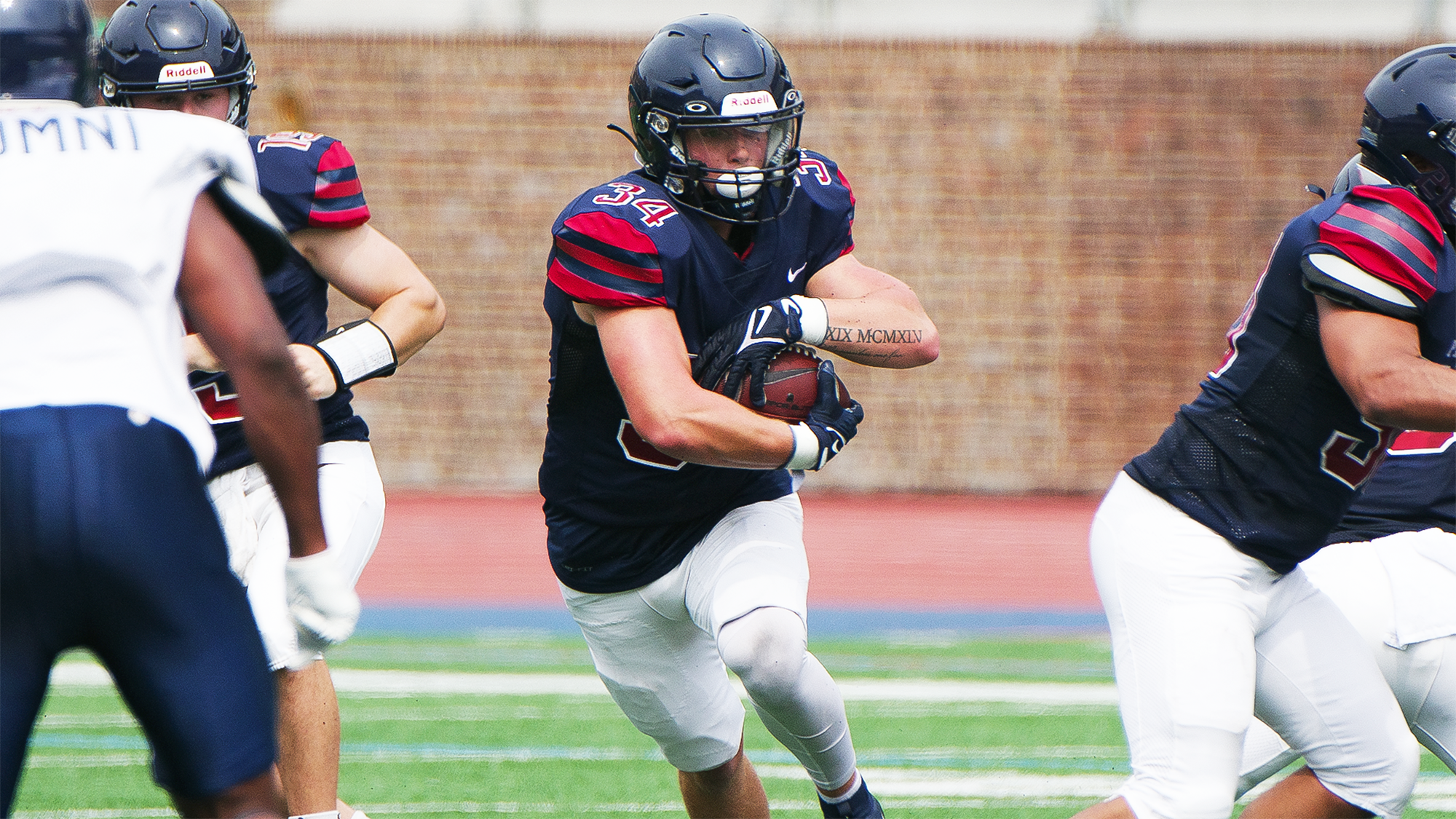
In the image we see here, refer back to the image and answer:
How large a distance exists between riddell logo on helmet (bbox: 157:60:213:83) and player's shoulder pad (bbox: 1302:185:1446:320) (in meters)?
2.54

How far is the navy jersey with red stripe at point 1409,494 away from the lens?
10.3 feet

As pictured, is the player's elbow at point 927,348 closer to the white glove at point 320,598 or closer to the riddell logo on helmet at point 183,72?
the white glove at point 320,598

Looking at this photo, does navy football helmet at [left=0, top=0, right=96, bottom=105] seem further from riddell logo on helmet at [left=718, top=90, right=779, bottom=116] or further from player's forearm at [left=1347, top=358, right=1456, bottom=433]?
player's forearm at [left=1347, top=358, right=1456, bottom=433]

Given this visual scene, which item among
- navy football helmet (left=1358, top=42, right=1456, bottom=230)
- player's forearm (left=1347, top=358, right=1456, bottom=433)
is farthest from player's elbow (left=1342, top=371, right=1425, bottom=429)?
navy football helmet (left=1358, top=42, right=1456, bottom=230)

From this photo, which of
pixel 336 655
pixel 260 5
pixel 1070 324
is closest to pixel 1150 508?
pixel 336 655

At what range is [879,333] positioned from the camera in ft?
10.4

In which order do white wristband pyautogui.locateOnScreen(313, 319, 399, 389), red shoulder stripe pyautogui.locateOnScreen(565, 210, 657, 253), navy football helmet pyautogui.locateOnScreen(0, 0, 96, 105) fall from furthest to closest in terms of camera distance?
white wristband pyautogui.locateOnScreen(313, 319, 399, 389) → red shoulder stripe pyautogui.locateOnScreen(565, 210, 657, 253) → navy football helmet pyautogui.locateOnScreen(0, 0, 96, 105)

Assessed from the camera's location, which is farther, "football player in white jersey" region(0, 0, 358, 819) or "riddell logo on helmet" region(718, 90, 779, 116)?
"riddell logo on helmet" region(718, 90, 779, 116)

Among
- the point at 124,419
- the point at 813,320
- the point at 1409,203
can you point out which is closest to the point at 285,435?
the point at 124,419

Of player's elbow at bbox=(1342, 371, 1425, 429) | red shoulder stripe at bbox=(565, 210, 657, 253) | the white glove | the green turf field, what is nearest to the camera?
the white glove

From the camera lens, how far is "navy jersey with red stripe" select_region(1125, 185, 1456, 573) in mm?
2480

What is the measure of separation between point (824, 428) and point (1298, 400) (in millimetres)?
919

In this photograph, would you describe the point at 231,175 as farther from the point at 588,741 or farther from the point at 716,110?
the point at 588,741

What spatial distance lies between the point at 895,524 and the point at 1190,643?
7.83 meters
